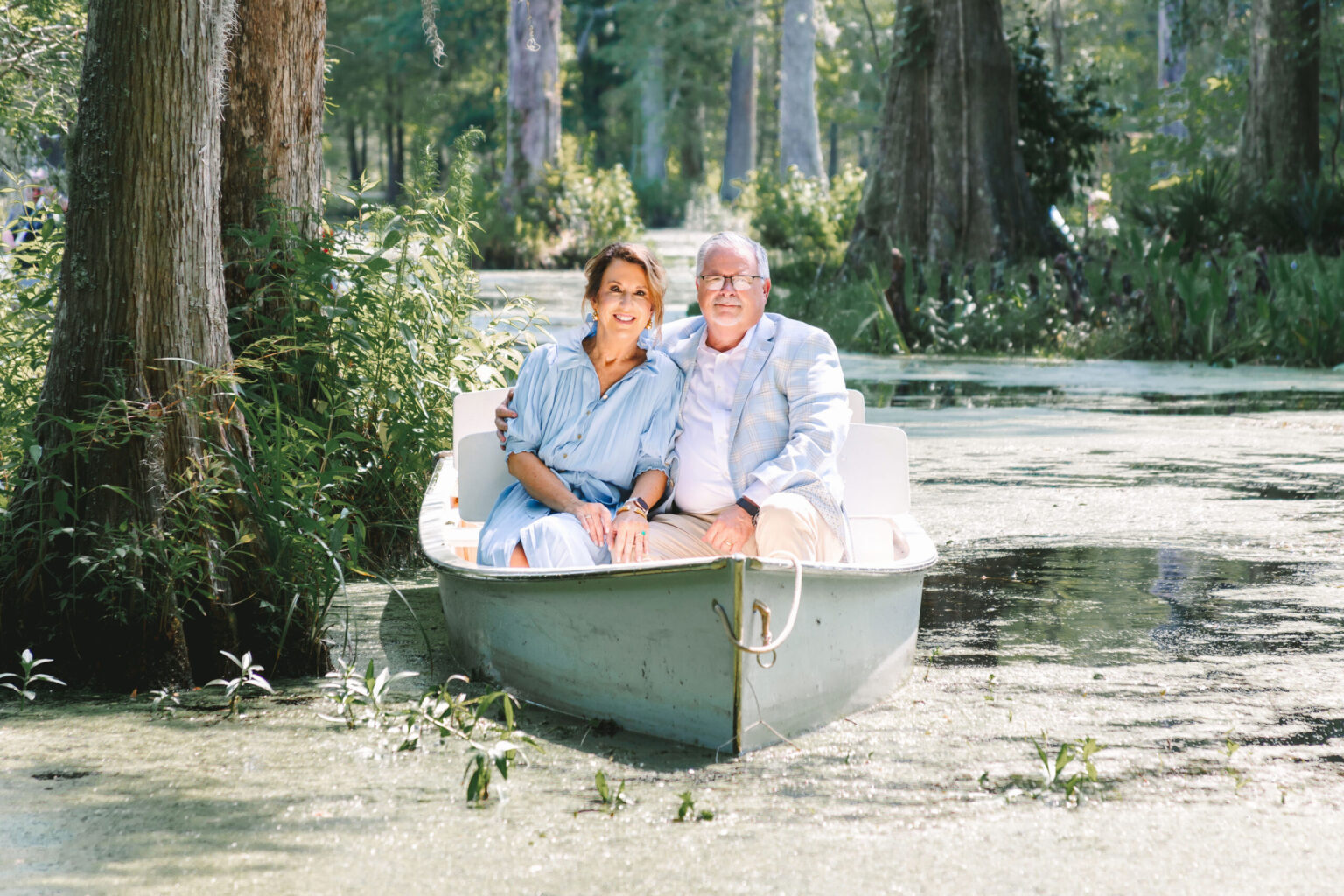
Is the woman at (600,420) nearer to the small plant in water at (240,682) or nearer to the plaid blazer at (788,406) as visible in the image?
the plaid blazer at (788,406)

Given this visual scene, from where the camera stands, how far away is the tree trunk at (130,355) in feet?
13.3

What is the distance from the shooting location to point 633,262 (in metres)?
4.29

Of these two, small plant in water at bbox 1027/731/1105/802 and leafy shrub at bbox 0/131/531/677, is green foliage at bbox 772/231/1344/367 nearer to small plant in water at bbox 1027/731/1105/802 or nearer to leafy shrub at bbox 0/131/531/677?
leafy shrub at bbox 0/131/531/677

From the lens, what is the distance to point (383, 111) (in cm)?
4231

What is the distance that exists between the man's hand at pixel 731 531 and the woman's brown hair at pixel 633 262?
26.0 inches

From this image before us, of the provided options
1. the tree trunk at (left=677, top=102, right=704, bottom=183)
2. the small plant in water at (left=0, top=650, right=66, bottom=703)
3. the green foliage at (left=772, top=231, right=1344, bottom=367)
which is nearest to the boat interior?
the small plant in water at (left=0, top=650, right=66, bottom=703)

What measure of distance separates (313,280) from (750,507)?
6.45 ft

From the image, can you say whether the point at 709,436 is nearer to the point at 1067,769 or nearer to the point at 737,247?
the point at 737,247

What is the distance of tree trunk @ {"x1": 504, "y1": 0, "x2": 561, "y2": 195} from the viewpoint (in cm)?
2477

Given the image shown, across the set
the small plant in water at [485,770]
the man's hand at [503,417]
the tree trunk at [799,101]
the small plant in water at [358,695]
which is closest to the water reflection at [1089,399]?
the man's hand at [503,417]

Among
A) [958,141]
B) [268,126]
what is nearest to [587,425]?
[268,126]

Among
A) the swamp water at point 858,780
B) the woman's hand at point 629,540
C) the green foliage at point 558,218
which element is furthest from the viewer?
the green foliage at point 558,218

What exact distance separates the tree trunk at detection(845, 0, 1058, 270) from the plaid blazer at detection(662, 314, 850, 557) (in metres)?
11.2

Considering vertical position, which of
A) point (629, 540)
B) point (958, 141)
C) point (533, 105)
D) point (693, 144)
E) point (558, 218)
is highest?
point (693, 144)
